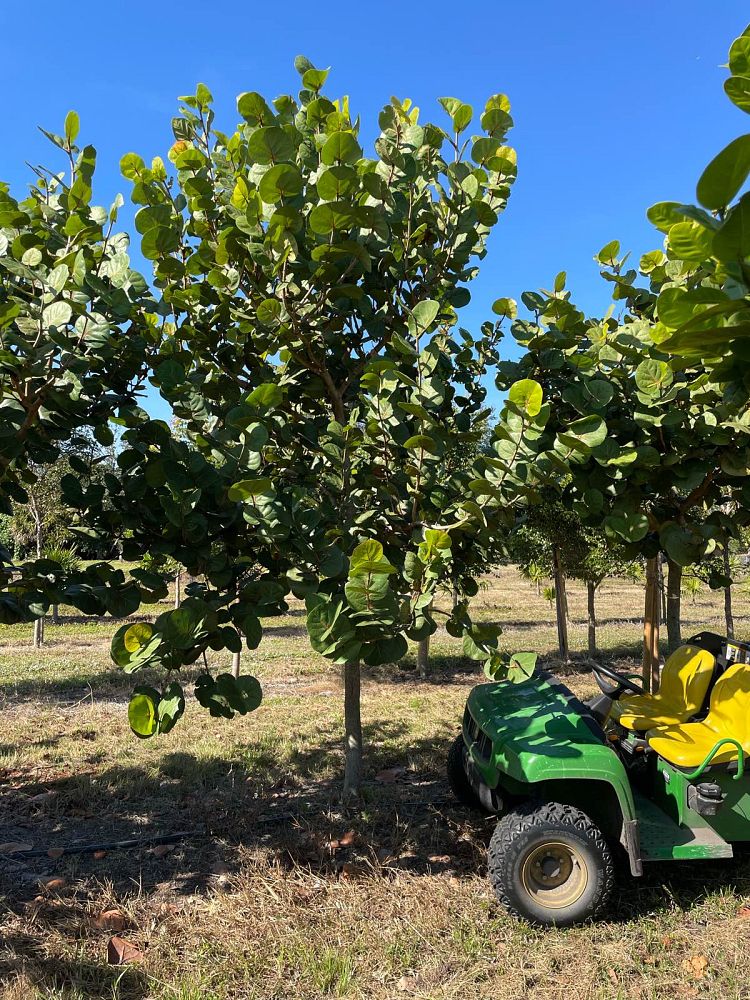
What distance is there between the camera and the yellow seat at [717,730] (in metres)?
3.42

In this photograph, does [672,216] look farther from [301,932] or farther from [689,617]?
[689,617]

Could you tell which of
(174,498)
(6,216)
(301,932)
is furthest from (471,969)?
(6,216)

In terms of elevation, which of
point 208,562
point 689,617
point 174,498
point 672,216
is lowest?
point 689,617

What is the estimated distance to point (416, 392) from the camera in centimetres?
279

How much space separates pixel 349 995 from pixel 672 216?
2987 millimetres

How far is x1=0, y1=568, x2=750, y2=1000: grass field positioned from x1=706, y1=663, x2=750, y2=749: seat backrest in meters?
0.82

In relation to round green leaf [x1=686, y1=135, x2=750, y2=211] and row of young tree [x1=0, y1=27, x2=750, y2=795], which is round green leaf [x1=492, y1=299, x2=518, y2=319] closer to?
row of young tree [x1=0, y1=27, x2=750, y2=795]

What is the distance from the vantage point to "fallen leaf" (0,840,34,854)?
4031 millimetres

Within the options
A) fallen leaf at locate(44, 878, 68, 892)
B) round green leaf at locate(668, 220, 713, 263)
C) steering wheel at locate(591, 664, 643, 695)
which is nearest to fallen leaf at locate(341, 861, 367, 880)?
fallen leaf at locate(44, 878, 68, 892)

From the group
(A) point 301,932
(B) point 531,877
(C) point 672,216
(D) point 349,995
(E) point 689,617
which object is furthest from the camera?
(E) point 689,617

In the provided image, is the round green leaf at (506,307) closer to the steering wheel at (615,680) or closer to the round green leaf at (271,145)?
Answer: the round green leaf at (271,145)

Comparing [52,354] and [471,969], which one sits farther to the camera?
[471,969]

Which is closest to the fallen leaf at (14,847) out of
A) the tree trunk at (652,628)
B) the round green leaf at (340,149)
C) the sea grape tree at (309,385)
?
the sea grape tree at (309,385)

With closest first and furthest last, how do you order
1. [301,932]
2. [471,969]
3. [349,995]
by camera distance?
1. [349,995]
2. [471,969]
3. [301,932]
